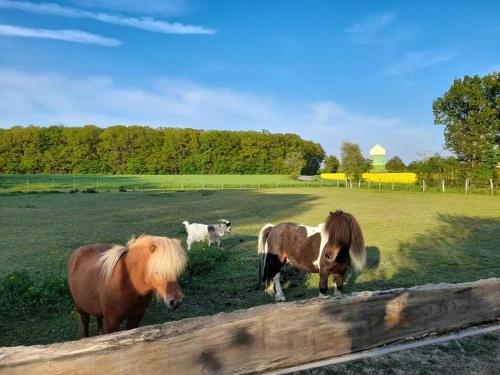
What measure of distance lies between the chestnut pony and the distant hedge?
6393 centimetres

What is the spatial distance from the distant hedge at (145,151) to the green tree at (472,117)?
31.0 m

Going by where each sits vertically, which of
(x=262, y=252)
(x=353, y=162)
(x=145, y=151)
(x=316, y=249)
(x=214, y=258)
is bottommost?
(x=214, y=258)

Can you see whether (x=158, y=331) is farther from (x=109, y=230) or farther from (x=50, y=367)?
(x=109, y=230)

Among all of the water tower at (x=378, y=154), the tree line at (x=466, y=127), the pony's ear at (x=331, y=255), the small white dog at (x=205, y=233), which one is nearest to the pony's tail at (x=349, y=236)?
the pony's ear at (x=331, y=255)

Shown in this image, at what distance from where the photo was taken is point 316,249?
558 centimetres

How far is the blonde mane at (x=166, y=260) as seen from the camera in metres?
3.18

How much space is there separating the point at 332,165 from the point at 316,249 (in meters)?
74.9

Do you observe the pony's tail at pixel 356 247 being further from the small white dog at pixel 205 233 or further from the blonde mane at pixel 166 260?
the small white dog at pixel 205 233

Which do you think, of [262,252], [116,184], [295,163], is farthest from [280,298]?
[295,163]

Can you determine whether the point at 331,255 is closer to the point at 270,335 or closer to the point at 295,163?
the point at 270,335

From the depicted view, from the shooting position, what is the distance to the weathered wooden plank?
173 cm

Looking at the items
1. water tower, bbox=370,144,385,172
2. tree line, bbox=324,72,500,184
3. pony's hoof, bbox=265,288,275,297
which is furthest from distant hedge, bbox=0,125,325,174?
pony's hoof, bbox=265,288,275,297

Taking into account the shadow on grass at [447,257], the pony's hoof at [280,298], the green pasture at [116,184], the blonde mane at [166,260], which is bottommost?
the pony's hoof at [280,298]

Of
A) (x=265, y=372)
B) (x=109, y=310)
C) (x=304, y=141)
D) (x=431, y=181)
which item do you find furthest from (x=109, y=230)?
(x=304, y=141)
